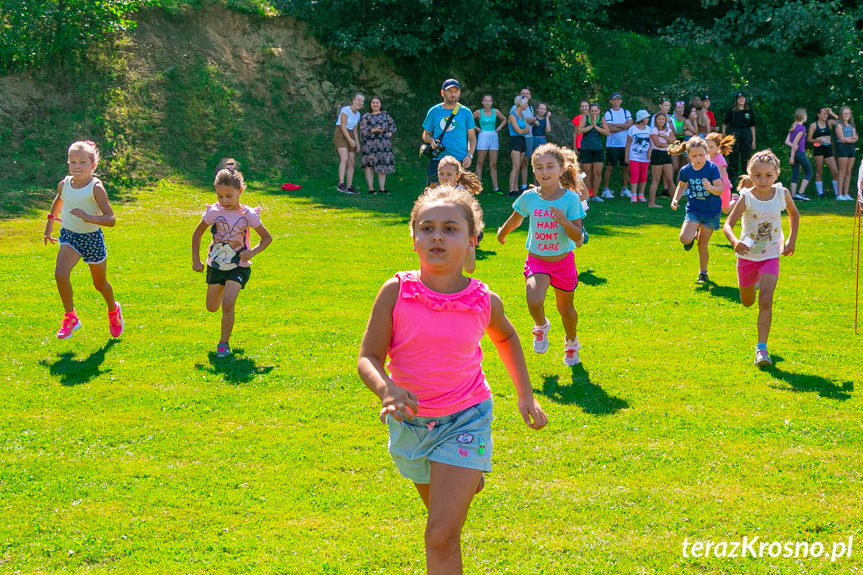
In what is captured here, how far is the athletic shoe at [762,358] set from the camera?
8.07m

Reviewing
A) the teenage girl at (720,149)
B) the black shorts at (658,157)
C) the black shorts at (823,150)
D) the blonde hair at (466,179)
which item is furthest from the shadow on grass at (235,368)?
the black shorts at (823,150)

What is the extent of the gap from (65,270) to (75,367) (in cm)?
120

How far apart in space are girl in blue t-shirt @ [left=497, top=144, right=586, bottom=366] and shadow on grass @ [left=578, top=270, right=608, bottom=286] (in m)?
3.85

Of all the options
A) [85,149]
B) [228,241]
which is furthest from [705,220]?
[85,149]

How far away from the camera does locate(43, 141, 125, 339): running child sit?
28.8 feet

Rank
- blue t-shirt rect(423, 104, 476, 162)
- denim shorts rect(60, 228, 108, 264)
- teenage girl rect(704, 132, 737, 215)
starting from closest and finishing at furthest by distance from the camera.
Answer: denim shorts rect(60, 228, 108, 264) < teenage girl rect(704, 132, 737, 215) < blue t-shirt rect(423, 104, 476, 162)

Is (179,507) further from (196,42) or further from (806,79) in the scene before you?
(806,79)

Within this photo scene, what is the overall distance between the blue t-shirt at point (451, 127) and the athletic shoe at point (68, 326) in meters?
7.19

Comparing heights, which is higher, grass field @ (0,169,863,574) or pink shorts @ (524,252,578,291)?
pink shorts @ (524,252,578,291)

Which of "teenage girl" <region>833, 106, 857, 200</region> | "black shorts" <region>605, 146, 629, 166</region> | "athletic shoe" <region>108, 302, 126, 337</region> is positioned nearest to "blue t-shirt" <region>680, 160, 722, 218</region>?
"athletic shoe" <region>108, 302, 126, 337</region>

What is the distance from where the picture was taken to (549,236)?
7.93 meters

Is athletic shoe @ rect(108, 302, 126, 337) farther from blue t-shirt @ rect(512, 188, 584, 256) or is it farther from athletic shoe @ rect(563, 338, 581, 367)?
athletic shoe @ rect(563, 338, 581, 367)

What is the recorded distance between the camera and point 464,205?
13.5 feet

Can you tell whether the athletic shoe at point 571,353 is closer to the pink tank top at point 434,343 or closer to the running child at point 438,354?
the running child at point 438,354
